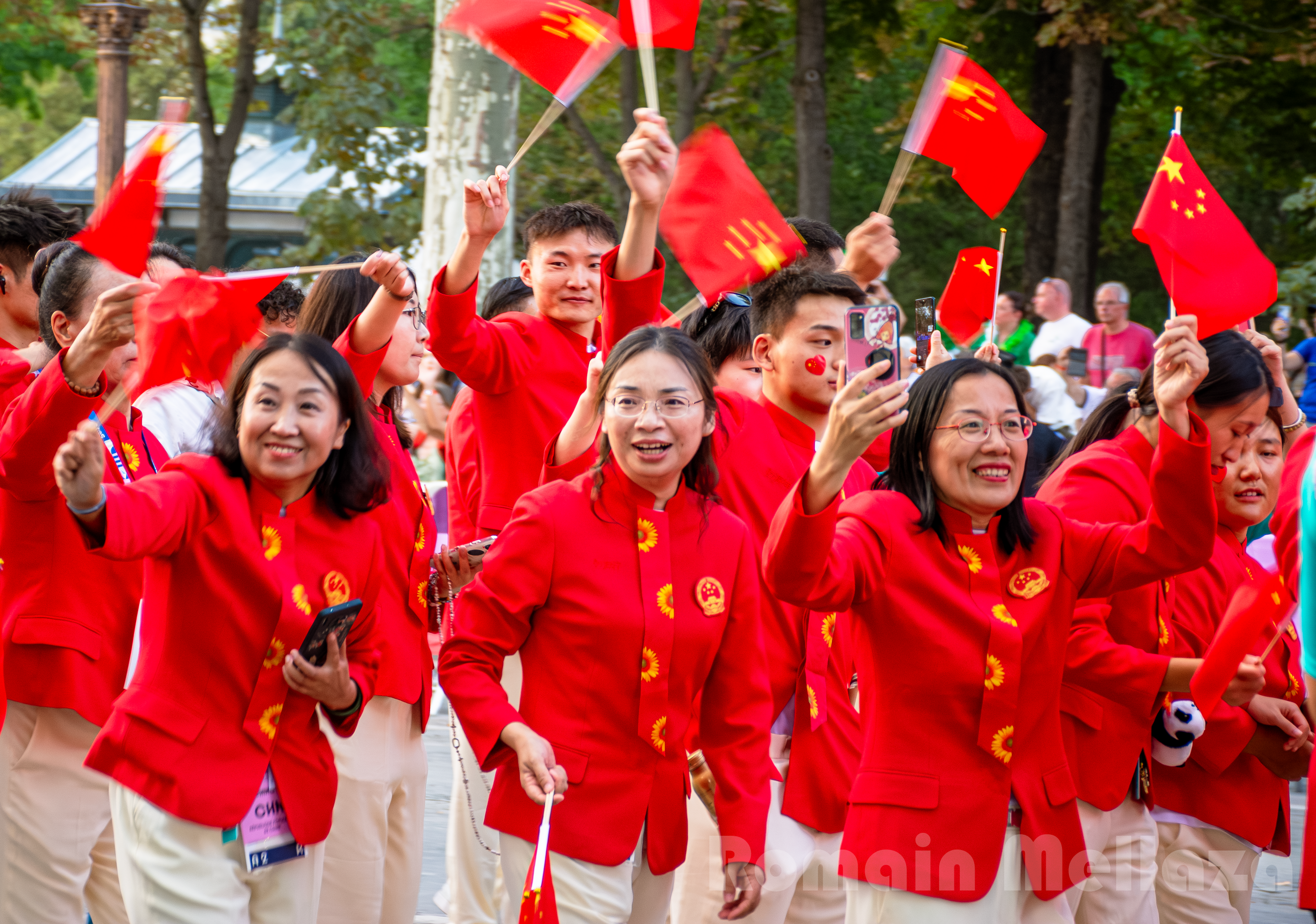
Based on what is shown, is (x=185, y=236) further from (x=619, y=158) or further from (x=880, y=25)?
(x=619, y=158)

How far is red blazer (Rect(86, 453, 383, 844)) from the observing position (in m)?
3.20

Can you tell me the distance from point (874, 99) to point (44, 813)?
20.9 metres

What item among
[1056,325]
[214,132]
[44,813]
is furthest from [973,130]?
[214,132]

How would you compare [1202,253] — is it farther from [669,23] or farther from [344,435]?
[344,435]

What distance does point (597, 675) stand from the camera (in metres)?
3.38

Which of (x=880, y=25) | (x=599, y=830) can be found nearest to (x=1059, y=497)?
(x=599, y=830)

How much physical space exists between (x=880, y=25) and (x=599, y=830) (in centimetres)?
1514

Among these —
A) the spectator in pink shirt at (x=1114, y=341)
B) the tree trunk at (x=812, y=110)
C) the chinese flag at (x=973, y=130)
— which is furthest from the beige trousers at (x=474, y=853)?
the tree trunk at (x=812, y=110)

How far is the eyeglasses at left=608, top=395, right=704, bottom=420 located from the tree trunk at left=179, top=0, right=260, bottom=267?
14.4 meters

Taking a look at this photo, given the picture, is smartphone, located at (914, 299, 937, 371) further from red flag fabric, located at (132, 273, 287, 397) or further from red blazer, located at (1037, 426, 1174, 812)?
red flag fabric, located at (132, 273, 287, 397)

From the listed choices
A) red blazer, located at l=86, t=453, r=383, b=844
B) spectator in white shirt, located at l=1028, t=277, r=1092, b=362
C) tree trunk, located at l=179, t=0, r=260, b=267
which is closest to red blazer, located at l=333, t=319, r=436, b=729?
red blazer, located at l=86, t=453, r=383, b=844

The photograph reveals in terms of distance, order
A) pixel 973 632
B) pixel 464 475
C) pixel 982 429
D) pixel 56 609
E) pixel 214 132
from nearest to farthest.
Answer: pixel 973 632 < pixel 982 429 < pixel 56 609 < pixel 464 475 < pixel 214 132

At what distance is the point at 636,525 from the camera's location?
11.5 ft

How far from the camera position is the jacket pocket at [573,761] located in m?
3.34
